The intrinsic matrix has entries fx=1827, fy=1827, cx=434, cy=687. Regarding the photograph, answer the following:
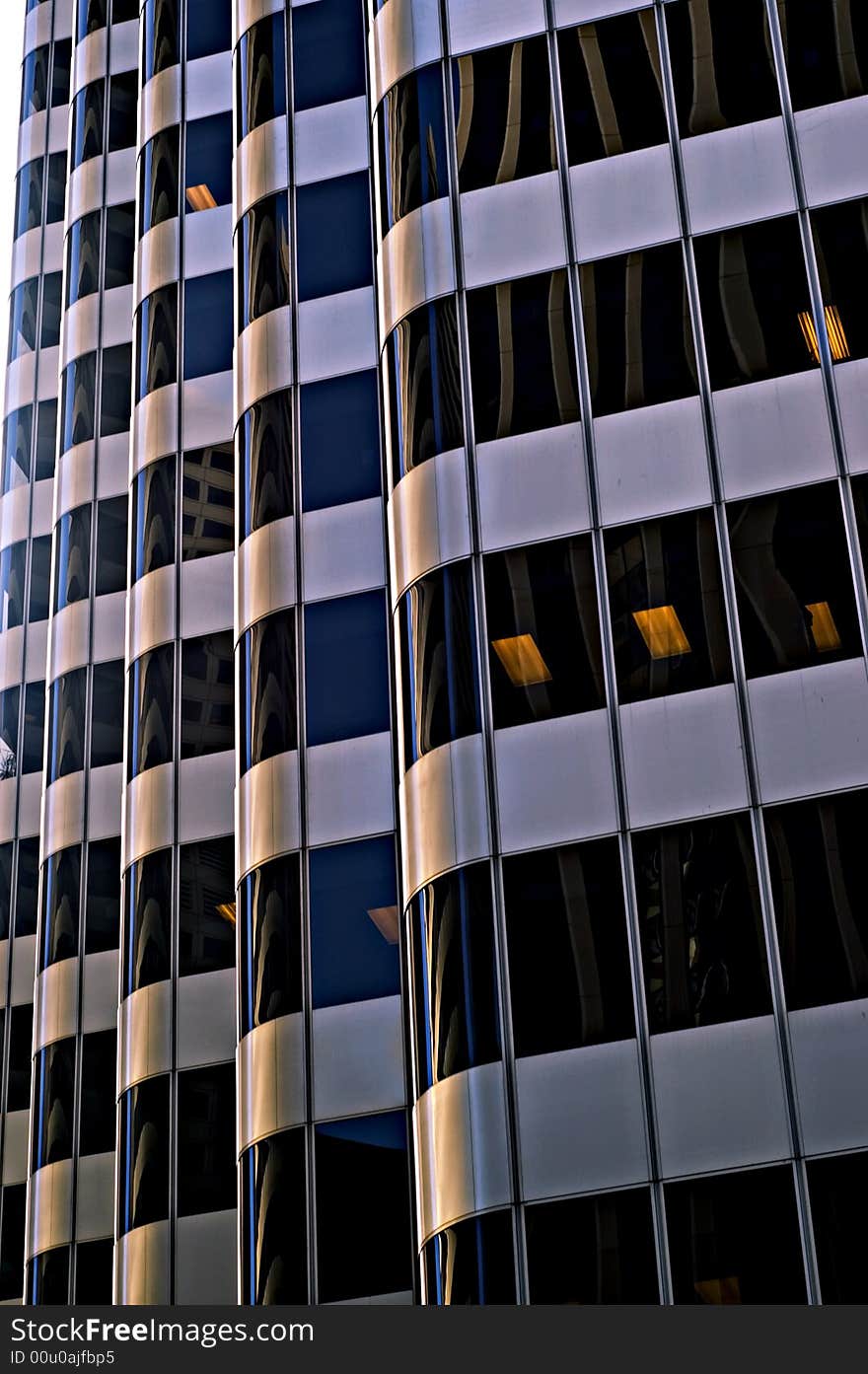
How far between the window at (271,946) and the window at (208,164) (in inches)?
635

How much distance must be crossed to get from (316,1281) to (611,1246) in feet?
21.2

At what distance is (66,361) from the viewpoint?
43656mm

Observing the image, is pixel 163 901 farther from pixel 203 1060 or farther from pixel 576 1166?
pixel 576 1166

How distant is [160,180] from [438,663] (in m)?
19.2

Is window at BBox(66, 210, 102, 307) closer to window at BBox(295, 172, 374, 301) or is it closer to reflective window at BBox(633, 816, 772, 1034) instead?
window at BBox(295, 172, 374, 301)

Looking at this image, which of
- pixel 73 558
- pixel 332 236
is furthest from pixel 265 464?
pixel 73 558

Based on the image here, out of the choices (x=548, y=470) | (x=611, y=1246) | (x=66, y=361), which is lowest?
(x=611, y=1246)

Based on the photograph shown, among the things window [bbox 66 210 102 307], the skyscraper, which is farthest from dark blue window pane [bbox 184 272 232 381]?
window [bbox 66 210 102 307]

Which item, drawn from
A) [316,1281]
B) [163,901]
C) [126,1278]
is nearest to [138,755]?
[163,901]

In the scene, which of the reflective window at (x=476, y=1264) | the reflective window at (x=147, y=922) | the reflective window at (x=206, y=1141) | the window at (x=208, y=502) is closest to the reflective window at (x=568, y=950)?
the reflective window at (x=476, y=1264)

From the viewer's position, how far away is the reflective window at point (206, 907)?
1224 inches

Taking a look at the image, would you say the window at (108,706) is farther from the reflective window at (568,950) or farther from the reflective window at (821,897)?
the reflective window at (821,897)

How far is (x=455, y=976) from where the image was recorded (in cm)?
2111

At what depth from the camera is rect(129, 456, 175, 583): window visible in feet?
115
